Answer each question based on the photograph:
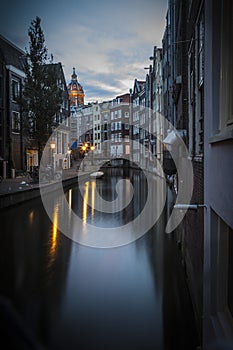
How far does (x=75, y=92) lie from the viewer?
111000mm

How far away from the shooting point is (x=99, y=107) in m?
83.2

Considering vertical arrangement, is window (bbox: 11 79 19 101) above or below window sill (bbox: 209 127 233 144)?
above

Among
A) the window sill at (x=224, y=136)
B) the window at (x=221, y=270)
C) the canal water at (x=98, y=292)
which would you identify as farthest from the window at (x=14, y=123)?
the window sill at (x=224, y=136)

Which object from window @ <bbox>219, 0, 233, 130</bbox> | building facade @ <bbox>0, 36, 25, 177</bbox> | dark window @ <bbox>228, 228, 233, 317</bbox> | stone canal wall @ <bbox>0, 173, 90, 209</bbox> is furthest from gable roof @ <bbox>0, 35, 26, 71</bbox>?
dark window @ <bbox>228, 228, 233, 317</bbox>

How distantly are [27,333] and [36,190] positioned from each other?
1884 centimetres

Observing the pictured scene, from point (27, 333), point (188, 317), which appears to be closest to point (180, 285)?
point (188, 317)

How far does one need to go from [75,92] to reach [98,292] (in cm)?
10924

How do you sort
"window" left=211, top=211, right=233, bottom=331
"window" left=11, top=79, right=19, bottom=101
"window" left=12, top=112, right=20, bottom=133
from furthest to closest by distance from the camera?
"window" left=11, top=79, right=19, bottom=101
"window" left=12, top=112, right=20, bottom=133
"window" left=211, top=211, right=233, bottom=331

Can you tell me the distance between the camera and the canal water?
4.76 meters

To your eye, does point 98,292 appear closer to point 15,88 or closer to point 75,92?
point 15,88

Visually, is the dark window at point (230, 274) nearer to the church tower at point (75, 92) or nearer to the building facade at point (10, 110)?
the building facade at point (10, 110)

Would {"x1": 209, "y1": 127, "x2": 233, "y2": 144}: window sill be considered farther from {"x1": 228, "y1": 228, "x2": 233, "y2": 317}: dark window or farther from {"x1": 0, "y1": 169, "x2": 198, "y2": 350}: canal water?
{"x1": 0, "y1": 169, "x2": 198, "y2": 350}: canal water

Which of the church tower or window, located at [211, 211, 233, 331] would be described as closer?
window, located at [211, 211, 233, 331]

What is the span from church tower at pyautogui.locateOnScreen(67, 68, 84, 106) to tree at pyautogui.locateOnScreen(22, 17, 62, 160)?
8865cm
